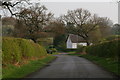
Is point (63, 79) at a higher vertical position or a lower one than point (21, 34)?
lower

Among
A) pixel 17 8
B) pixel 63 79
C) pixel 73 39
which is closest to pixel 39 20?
pixel 17 8

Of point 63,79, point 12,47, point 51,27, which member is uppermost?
point 51,27

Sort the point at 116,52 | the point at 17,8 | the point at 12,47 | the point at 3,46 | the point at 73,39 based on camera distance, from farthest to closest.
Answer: the point at 73,39
the point at 17,8
the point at 116,52
the point at 12,47
the point at 3,46

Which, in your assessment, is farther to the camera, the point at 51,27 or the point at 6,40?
the point at 51,27

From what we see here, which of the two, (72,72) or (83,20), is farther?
(83,20)

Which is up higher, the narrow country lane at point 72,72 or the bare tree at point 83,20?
the bare tree at point 83,20

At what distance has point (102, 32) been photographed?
2884 inches

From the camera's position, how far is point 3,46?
17.4 metres

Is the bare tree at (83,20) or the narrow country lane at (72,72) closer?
the narrow country lane at (72,72)

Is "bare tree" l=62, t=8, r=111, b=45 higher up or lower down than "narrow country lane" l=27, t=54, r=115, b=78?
higher up

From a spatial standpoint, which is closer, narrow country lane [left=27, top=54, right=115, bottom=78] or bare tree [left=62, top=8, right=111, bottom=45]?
narrow country lane [left=27, top=54, right=115, bottom=78]

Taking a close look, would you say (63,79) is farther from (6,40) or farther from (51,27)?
(51,27)

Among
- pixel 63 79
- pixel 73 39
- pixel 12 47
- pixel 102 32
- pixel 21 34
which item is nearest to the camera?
pixel 63 79

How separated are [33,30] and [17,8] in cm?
2606
